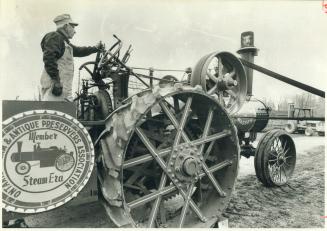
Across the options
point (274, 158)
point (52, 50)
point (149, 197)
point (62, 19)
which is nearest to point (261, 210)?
point (274, 158)

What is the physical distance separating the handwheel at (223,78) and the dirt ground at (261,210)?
1.52 metres

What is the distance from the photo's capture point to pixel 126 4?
366 centimetres

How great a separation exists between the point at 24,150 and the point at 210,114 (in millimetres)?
2054

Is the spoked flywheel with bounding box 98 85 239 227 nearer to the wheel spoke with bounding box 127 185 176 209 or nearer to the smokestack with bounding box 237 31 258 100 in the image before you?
the wheel spoke with bounding box 127 185 176 209

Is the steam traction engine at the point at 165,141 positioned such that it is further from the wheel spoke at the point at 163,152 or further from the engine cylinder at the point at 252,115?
the engine cylinder at the point at 252,115

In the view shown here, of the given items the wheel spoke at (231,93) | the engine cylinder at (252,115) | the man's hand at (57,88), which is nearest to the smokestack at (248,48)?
the engine cylinder at (252,115)

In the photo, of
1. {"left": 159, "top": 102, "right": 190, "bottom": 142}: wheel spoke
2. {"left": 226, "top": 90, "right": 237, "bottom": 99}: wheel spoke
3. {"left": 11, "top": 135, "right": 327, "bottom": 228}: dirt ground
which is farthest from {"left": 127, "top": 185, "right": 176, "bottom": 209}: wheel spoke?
{"left": 226, "top": 90, "right": 237, "bottom": 99}: wheel spoke

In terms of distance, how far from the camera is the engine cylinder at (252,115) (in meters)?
5.66

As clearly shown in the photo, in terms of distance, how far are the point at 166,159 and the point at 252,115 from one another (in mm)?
2749

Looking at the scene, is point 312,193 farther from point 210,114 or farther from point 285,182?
point 210,114

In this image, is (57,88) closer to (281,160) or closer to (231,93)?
(231,93)

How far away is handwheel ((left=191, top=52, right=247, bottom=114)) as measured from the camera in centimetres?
388

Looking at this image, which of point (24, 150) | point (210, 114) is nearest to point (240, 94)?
point (210, 114)

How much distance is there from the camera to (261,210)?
14.9ft
